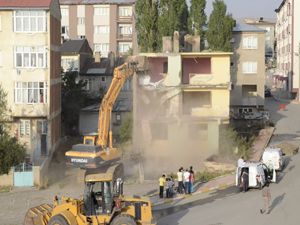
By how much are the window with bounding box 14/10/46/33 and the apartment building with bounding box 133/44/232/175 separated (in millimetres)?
7529

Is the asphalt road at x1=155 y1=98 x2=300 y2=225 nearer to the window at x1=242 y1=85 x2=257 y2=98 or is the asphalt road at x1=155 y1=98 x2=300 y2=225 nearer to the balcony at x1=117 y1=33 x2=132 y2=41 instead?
the window at x1=242 y1=85 x2=257 y2=98

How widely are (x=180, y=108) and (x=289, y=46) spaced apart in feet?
157

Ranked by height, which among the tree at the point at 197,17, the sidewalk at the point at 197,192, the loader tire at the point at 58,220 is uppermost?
the tree at the point at 197,17

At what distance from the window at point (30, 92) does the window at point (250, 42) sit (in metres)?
26.8

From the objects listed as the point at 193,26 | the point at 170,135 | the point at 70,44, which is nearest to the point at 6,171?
the point at 170,135

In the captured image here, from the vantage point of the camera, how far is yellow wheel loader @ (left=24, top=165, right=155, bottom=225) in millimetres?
19531

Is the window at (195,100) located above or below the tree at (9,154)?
above

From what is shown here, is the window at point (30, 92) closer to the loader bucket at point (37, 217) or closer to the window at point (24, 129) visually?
the window at point (24, 129)

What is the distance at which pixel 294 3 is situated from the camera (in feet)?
269

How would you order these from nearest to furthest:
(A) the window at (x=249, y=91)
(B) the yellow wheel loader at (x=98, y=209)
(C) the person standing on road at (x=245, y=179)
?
(B) the yellow wheel loader at (x=98, y=209)
(C) the person standing on road at (x=245, y=179)
(A) the window at (x=249, y=91)

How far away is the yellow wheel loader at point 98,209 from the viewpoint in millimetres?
19531

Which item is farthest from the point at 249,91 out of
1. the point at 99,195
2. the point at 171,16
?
the point at 99,195

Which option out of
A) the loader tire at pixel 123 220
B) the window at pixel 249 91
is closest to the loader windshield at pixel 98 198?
the loader tire at pixel 123 220

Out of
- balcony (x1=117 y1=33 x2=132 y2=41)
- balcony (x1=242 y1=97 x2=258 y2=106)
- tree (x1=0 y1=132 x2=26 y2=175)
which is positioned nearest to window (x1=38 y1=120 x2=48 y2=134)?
tree (x1=0 y1=132 x2=26 y2=175)
